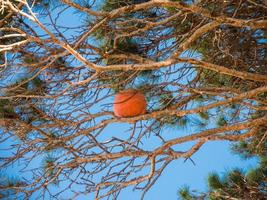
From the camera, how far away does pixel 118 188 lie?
2205 mm

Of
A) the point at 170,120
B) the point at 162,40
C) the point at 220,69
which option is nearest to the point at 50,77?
the point at 162,40

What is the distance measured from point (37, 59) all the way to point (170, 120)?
111 centimetres

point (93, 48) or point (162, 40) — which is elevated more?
point (162, 40)

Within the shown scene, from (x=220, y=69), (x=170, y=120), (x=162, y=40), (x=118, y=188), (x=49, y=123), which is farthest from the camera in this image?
(x=170, y=120)

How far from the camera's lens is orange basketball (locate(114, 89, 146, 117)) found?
7.48 ft

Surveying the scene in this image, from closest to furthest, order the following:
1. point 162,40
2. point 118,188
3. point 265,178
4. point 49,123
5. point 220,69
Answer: point 220,69, point 118,188, point 49,123, point 162,40, point 265,178

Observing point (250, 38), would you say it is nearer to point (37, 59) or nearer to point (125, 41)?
point (125, 41)

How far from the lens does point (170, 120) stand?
318 centimetres

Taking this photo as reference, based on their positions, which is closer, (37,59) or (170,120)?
(37,59)

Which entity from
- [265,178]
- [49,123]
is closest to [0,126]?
[49,123]

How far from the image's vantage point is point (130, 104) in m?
2.27

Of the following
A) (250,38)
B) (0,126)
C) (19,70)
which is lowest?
(0,126)

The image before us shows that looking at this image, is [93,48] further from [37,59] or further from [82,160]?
[82,160]

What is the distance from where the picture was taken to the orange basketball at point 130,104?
2281 millimetres
